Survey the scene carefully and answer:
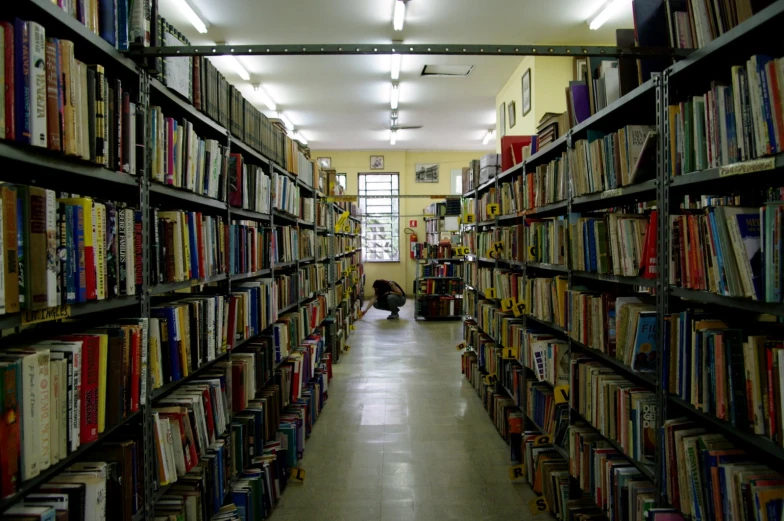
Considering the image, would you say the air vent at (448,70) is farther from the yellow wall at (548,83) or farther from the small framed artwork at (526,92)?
the yellow wall at (548,83)

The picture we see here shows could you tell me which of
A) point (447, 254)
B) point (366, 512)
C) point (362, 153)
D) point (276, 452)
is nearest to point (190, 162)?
point (276, 452)

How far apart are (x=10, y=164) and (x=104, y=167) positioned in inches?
8.9

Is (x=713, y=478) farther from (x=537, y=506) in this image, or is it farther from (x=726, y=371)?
(x=537, y=506)

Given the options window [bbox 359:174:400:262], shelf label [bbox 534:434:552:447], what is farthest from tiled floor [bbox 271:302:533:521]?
window [bbox 359:174:400:262]

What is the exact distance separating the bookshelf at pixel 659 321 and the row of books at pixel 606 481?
0.01m

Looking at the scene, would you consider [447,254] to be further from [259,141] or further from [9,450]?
[9,450]

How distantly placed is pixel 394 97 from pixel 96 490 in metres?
7.97

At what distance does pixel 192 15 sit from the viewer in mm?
5352

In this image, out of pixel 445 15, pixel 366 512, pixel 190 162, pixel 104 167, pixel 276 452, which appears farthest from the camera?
pixel 445 15

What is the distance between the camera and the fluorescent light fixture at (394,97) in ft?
26.0

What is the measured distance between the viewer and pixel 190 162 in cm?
208

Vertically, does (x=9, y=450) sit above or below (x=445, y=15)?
below

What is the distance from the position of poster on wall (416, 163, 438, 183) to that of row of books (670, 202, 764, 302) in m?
12.1

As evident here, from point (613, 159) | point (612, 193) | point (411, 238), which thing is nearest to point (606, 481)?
point (612, 193)
